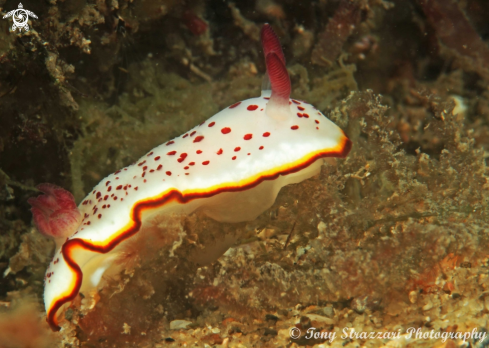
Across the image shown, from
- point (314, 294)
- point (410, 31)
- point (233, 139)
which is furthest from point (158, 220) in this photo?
point (410, 31)

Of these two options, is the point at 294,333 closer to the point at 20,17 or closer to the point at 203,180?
the point at 203,180

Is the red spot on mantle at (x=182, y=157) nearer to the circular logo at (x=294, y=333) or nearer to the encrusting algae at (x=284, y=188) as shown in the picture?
the encrusting algae at (x=284, y=188)

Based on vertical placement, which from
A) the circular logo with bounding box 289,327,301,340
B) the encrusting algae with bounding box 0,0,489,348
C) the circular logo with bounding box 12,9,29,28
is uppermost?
the circular logo with bounding box 12,9,29,28

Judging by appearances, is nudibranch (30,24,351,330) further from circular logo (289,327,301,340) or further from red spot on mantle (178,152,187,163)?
circular logo (289,327,301,340)

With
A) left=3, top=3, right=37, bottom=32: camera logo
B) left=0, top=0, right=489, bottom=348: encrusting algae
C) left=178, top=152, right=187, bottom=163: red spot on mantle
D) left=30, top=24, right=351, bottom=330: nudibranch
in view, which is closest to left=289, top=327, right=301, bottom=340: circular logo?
left=0, top=0, right=489, bottom=348: encrusting algae

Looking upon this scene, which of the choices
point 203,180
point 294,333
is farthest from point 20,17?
point 294,333
